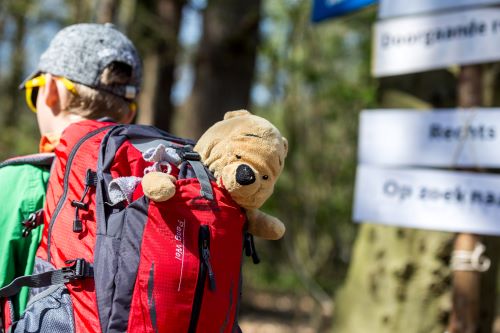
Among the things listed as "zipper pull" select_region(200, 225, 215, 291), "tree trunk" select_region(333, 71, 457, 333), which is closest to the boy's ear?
"zipper pull" select_region(200, 225, 215, 291)

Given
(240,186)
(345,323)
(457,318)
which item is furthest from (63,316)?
(345,323)

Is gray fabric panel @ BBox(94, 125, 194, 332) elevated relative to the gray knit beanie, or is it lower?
lower

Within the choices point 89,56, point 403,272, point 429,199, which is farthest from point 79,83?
point 403,272

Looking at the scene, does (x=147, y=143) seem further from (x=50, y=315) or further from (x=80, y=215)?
(x=50, y=315)

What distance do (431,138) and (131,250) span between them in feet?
8.62

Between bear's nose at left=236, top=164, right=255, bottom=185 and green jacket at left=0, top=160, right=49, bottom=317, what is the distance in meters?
0.64

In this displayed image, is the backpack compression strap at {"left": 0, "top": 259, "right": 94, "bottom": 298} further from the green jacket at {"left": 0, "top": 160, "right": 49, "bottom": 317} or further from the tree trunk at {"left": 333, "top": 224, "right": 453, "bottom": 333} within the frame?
the tree trunk at {"left": 333, "top": 224, "right": 453, "bottom": 333}

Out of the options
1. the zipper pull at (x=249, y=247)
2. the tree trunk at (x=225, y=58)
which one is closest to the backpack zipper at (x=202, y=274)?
the zipper pull at (x=249, y=247)

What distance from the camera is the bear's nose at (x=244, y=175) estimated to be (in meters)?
1.81

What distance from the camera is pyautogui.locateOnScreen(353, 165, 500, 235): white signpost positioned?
3691mm

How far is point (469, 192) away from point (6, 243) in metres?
2.51

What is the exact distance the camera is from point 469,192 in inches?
147

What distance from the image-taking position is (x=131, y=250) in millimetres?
1725

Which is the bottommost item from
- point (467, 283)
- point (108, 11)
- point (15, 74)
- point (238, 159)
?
point (467, 283)
